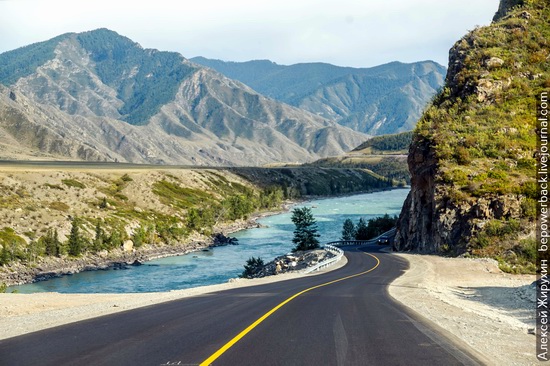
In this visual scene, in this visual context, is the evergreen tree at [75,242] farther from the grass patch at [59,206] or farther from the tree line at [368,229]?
the tree line at [368,229]

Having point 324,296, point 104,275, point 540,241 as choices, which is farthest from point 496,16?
point 324,296

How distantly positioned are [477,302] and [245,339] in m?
15.9

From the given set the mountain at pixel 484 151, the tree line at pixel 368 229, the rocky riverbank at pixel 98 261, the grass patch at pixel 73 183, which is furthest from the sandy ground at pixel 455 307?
the grass patch at pixel 73 183

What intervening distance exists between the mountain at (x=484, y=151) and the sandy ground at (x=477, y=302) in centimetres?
356

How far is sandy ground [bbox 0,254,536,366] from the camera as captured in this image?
11966 mm

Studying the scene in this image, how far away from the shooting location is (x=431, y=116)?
65938 mm

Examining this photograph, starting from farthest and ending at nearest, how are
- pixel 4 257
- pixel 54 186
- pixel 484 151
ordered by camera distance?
pixel 54 186, pixel 4 257, pixel 484 151

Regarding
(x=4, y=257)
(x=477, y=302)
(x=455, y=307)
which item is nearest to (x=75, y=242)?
(x=4, y=257)

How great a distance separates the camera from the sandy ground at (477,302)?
1145 cm

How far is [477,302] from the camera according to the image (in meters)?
23.3

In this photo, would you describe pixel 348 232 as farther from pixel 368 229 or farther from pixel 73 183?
pixel 73 183

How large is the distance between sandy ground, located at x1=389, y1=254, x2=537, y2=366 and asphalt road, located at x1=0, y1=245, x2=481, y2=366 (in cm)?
102

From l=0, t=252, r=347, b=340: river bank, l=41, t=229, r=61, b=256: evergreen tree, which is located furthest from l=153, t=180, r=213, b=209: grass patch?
l=0, t=252, r=347, b=340: river bank

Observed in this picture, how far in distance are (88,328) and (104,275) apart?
6214 centimetres
